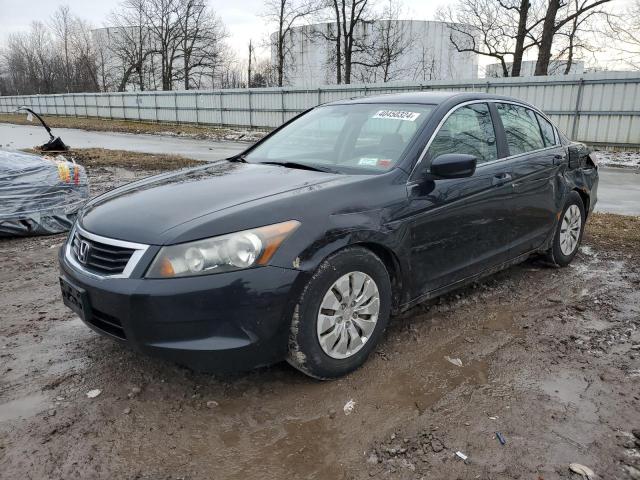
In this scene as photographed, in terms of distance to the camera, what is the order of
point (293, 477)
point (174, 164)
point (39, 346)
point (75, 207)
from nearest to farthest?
1. point (293, 477)
2. point (39, 346)
3. point (75, 207)
4. point (174, 164)

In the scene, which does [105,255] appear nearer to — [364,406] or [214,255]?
[214,255]

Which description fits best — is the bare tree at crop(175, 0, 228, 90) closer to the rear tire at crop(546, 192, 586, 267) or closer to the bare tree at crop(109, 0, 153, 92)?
the bare tree at crop(109, 0, 153, 92)

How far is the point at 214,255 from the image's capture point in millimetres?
2457

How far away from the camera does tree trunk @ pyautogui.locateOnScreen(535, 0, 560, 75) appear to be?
65.0 feet

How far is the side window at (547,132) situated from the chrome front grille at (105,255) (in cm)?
367

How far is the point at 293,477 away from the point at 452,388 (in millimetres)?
1106

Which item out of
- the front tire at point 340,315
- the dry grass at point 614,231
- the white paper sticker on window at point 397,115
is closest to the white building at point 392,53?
the dry grass at point 614,231

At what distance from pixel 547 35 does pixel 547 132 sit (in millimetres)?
18192

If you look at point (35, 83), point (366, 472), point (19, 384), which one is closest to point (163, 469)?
point (366, 472)

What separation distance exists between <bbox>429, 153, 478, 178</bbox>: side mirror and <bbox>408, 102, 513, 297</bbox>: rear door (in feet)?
0.38

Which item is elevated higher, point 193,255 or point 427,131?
point 427,131

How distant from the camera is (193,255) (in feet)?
8.04

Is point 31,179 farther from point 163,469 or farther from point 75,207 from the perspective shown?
point 163,469

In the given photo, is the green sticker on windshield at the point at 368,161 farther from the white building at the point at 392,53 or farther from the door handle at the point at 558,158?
the white building at the point at 392,53
